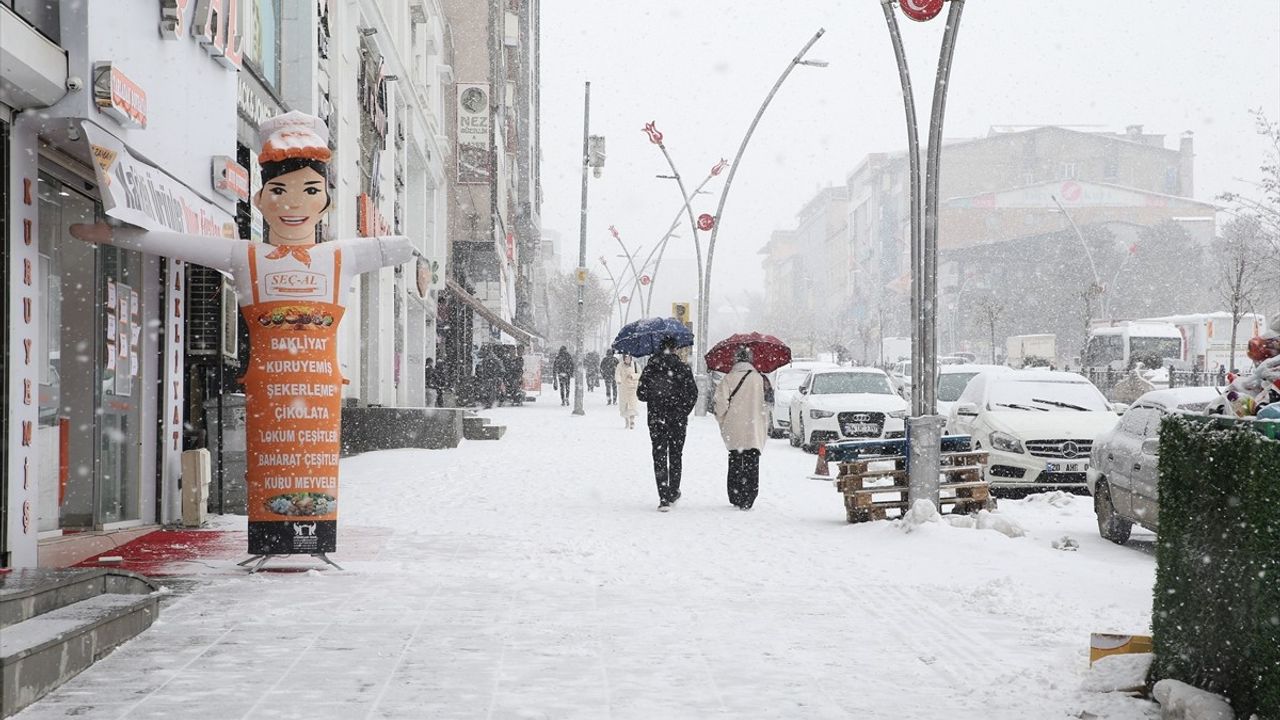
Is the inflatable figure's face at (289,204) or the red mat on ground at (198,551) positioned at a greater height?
the inflatable figure's face at (289,204)

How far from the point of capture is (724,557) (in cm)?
981

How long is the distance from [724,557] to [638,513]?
320cm

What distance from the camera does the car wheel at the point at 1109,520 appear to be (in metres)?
11.4

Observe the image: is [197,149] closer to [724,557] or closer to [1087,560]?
[724,557]

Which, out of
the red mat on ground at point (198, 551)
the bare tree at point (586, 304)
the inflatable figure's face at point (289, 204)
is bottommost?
the red mat on ground at point (198, 551)

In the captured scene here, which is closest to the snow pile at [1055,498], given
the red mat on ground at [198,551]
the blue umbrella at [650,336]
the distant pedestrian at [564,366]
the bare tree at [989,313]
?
the blue umbrella at [650,336]

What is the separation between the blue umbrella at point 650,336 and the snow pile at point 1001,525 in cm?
433

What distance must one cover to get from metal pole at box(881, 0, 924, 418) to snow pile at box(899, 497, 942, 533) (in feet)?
3.79

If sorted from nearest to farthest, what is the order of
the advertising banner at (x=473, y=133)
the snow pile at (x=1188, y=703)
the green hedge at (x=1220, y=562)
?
the green hedge at (x=1220, y=562)
the snow pile at (x=1188, y=703)
the advertising banner at (x=473, y=133)

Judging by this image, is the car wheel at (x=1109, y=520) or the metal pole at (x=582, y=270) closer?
the car wheel at (x=1109, y=520)

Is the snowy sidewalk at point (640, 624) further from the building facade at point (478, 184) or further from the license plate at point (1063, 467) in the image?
the building facade at point (478, 184)

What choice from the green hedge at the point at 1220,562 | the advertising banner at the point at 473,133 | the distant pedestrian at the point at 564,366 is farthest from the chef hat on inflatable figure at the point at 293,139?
the advertising banner at the point at 473,133

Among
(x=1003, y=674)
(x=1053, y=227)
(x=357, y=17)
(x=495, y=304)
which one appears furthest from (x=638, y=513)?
(x=1053, y=227)

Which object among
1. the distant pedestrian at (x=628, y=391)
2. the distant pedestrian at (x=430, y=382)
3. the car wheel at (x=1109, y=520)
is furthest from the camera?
the distant pedestrian at (x=430, y=382)
